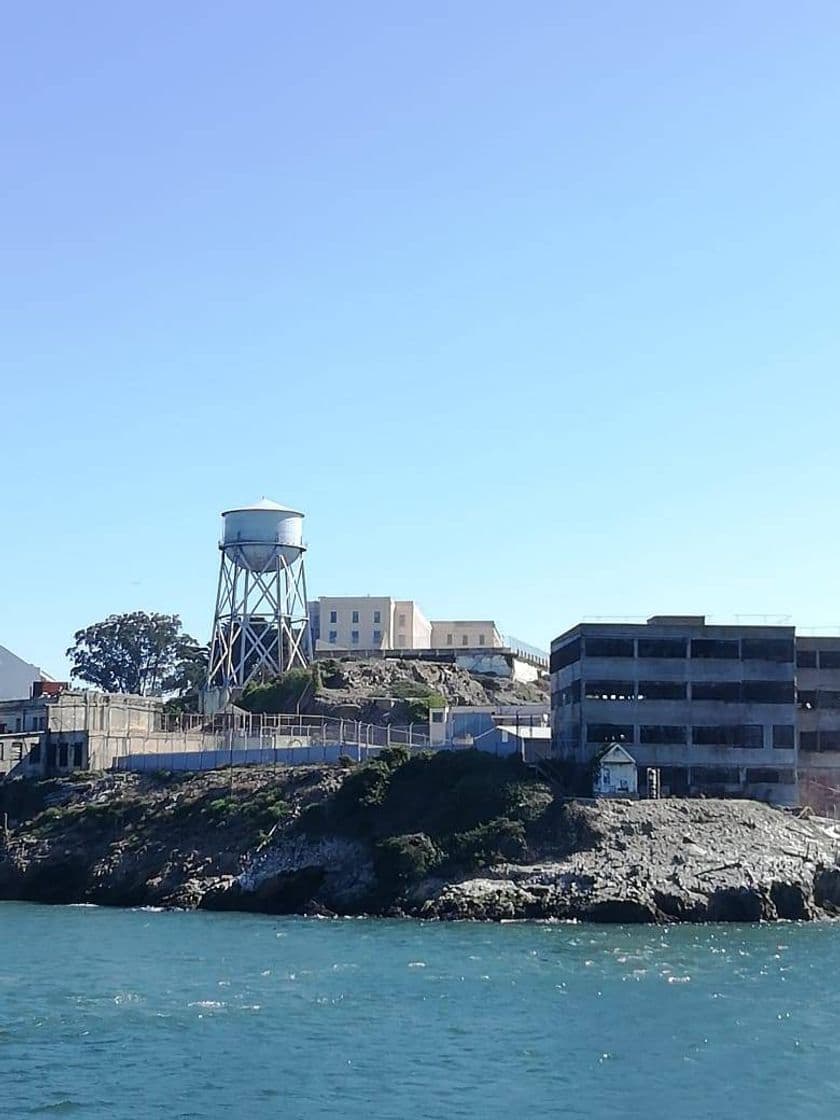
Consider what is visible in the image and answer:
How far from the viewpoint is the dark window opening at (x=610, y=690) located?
9044cm

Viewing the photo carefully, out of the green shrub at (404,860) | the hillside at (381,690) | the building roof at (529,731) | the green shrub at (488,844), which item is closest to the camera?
the green shrub at (488,844)

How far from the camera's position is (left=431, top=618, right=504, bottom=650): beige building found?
540 feet

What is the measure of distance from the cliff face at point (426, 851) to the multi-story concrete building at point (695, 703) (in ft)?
12.0

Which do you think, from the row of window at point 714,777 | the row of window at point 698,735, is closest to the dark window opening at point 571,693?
the row of window at point 698,735

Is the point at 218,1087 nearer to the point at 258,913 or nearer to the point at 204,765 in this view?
the point at 258,913

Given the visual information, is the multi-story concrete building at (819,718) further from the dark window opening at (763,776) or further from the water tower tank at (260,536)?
the water tower tank at (260,536)

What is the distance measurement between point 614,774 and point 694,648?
8.82 metres

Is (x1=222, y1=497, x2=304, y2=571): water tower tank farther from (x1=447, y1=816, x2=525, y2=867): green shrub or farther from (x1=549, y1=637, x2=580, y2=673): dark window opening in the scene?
(x1=447, y1=816, x2=525, y2=867): green shrub

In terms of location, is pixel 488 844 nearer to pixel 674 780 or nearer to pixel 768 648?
pixel 674 780

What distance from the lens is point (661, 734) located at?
8994 centimetres

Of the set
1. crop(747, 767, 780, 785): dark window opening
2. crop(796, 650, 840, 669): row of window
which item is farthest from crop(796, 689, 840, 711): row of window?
crop(747, 767, 780, 785): dark window opening

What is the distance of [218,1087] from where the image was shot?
142 ft

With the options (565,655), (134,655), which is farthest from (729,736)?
(134,655)

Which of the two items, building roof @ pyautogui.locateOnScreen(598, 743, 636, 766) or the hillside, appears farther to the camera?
the hillside
